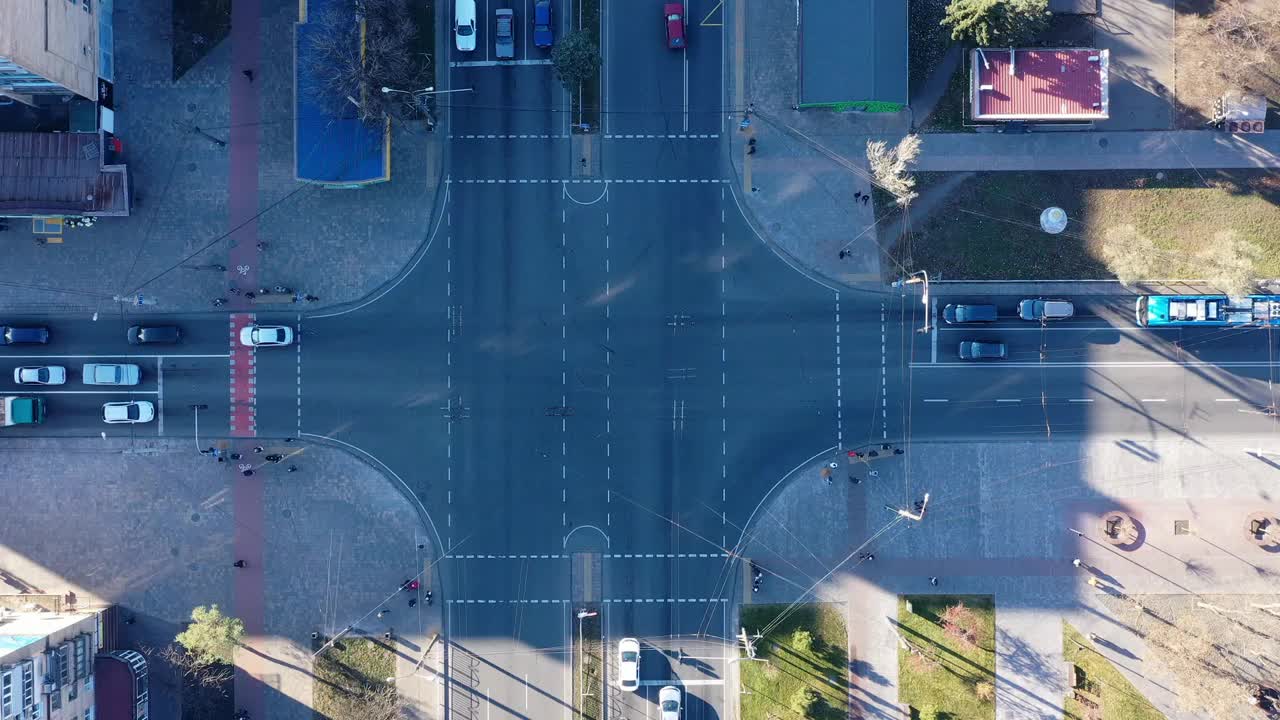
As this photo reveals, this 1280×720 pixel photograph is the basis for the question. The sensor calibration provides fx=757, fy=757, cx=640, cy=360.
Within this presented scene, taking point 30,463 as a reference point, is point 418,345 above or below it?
above

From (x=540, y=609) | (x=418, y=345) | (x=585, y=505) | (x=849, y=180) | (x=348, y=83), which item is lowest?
(x=540, y=609)

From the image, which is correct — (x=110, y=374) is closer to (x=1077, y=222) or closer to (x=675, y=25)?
(x=675, y=25)

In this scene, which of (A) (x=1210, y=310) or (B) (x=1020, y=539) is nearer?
(A) (x=1210, y=310)

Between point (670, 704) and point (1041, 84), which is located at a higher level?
point (1041, 84)

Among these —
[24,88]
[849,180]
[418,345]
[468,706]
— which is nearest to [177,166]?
[24,88]

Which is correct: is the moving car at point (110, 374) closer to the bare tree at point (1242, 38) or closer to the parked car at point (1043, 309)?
the parked car at point (1043, 309)

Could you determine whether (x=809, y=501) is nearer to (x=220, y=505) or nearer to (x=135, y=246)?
(x=220, y=505)

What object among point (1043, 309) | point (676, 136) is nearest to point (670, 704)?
point (1043, 309)
